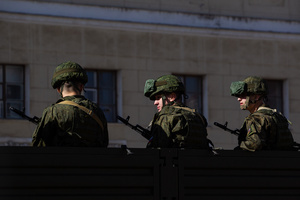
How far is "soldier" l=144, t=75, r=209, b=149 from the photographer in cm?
723

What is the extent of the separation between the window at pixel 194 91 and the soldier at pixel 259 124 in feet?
36.5

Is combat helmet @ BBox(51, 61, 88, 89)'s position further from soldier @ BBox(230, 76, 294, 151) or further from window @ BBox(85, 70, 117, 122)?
window @ BBox(85, 70, 117, 122)

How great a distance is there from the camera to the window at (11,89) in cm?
1762

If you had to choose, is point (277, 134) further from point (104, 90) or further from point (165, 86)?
point (104, 90)

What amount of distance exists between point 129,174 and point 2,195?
896 mm

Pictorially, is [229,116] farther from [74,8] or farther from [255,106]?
[255,106]

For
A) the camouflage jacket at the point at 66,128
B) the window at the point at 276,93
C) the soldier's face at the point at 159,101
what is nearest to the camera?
the camouflage jacket at the point at 66,128

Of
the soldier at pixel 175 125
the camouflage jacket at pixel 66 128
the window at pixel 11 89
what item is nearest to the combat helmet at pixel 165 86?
the soldier at pixel 175 125

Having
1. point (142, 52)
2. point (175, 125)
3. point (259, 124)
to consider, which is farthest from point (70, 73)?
point (142, 52)

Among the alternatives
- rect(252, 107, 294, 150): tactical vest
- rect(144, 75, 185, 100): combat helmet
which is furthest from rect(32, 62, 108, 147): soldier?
rect(252, 107, 294, 150): tactical vest

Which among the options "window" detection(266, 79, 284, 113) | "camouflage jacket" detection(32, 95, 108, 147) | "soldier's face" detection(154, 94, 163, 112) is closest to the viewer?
"camouflage jacket" detection(32, 95, 108, 147)

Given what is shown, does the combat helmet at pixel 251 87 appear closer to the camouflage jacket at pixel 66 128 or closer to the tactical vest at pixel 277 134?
the tactical vest at pixel 277 134

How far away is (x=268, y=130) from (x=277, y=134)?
3.5 inches

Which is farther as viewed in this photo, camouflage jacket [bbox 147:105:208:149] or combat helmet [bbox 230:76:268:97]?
A: combat helmet [bbox 230:76:268:97]
